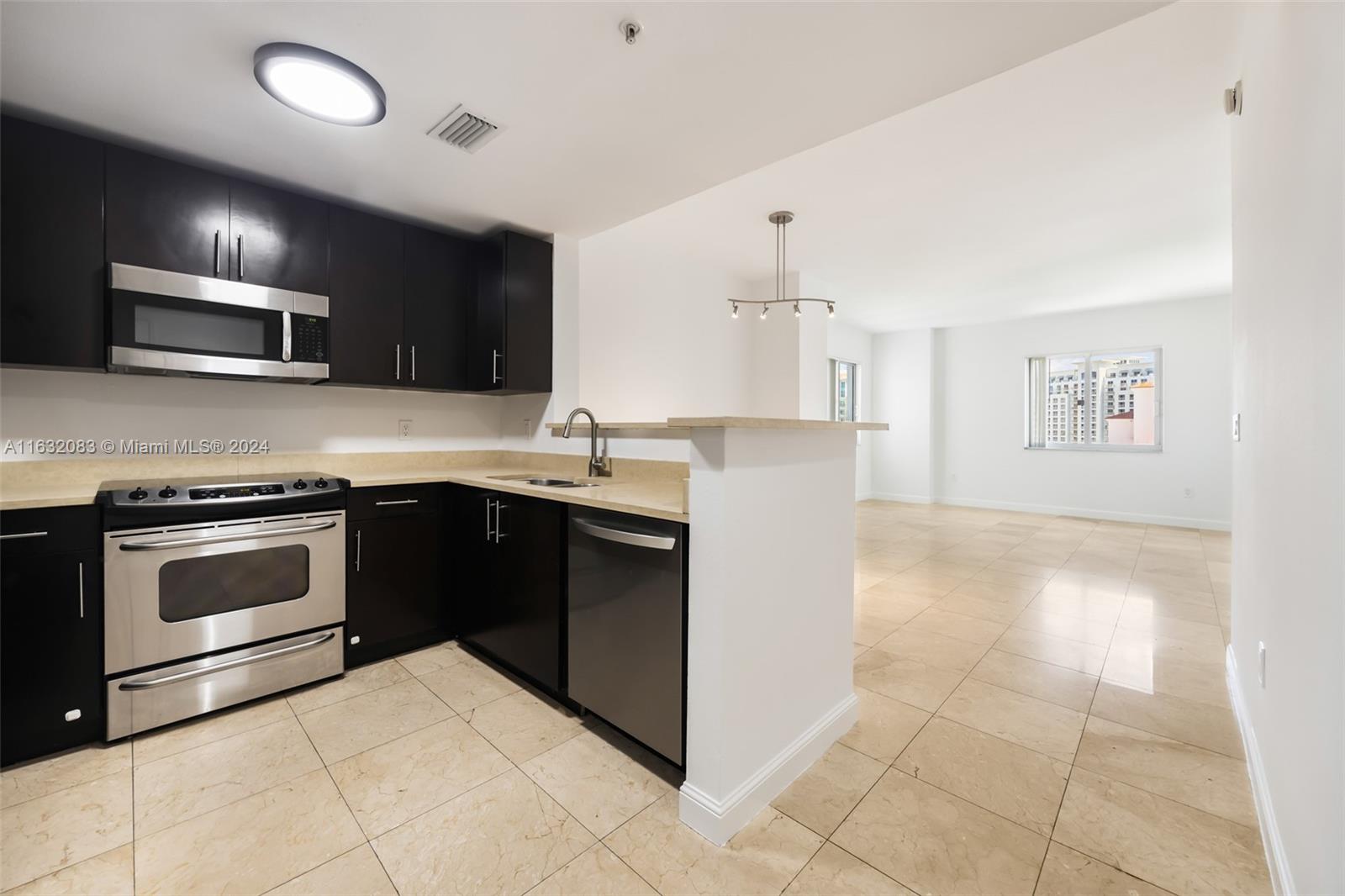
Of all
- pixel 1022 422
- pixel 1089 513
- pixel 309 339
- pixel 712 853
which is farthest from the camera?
pixel 1022 422

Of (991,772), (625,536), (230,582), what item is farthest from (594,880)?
(230,582)

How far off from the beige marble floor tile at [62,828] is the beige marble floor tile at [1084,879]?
258 centimetres

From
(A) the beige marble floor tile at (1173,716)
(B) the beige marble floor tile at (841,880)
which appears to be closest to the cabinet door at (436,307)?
(B) the beige marble floor tile at (841,880)

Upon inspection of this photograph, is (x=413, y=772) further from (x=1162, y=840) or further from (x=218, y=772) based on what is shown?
(x=1162, y=840)

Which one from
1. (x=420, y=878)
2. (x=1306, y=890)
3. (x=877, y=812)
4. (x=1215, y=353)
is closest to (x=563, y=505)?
(x=420, y=878)

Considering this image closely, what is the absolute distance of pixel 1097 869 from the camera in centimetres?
147

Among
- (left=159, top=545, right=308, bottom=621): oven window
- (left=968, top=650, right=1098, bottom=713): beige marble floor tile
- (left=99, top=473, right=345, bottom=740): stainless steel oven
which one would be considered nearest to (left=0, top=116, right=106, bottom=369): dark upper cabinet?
(left=99, top=473, right=345, bottom=740): stainless steel oven

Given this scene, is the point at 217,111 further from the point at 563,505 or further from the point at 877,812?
the point at 877,812

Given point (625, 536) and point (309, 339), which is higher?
point (309, 339)

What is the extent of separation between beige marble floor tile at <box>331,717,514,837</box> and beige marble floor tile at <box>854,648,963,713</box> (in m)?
1.66

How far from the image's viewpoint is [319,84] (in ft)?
6.20

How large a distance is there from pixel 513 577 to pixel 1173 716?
286 centimetres

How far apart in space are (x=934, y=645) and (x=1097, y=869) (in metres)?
1.54

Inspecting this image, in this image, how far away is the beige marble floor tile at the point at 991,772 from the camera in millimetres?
1718
